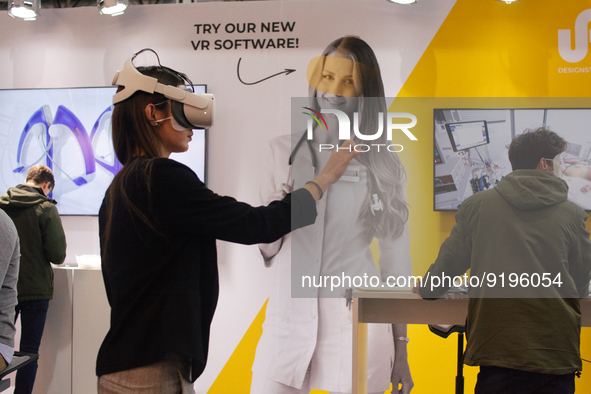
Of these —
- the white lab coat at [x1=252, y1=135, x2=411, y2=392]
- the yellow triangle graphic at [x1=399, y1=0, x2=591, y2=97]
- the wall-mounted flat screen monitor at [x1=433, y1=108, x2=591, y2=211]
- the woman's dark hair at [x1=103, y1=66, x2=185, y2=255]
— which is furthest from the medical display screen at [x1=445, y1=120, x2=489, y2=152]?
the woman's dark hair at [x1=103, y1=66, x2=185, y2=255]

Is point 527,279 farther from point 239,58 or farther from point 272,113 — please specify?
point 239,58

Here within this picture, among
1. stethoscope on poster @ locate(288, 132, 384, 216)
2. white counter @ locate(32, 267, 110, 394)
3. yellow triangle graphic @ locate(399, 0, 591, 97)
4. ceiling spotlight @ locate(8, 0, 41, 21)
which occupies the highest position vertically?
ceiling spotlight @ locate(8, 0, 41, 21)

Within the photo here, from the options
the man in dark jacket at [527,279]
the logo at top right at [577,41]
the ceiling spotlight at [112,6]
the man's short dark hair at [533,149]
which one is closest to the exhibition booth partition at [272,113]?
the logo at top right at [577,41]

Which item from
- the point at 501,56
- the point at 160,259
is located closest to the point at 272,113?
the point at 501,56

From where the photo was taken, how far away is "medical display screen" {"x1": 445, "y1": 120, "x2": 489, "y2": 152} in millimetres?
3070

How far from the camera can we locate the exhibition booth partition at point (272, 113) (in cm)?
309

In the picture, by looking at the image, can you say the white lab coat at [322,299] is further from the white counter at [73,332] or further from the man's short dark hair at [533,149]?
the man's short dark hair at [533,149]

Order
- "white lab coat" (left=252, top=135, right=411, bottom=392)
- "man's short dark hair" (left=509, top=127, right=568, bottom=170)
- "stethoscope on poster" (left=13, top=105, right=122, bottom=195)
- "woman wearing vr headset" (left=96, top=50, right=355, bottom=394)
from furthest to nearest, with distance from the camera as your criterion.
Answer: "stethoscope on poster" (left=13, top=105, right=122, bottom=195) < "white lab coat" (left=252, top=135, right=411, bottom=392) < "man's short dark hair" (left=509, top=127, right=568, bottom=170) < "woman wearing vr headset" (left=96, top=50, right=355, bottom=394)

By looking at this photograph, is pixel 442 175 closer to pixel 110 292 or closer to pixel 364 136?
pixel 364 136

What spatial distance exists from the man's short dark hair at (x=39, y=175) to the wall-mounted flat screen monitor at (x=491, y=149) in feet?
8.41

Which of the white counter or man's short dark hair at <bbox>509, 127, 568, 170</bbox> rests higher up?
man's short dark hair at <bbox>509, 127, 568, 170</bbox>

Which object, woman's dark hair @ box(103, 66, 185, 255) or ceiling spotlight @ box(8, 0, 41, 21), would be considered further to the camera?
ceiling spotlight @ box(8, 0, 41, 21)

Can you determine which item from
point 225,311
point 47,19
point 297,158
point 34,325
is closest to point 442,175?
point 297,158

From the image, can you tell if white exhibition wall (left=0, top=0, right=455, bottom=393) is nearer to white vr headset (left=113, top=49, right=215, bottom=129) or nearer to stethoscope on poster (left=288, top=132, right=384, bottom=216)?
stethoscope on poster (left=288, top=132, right=384, bottom=216)
